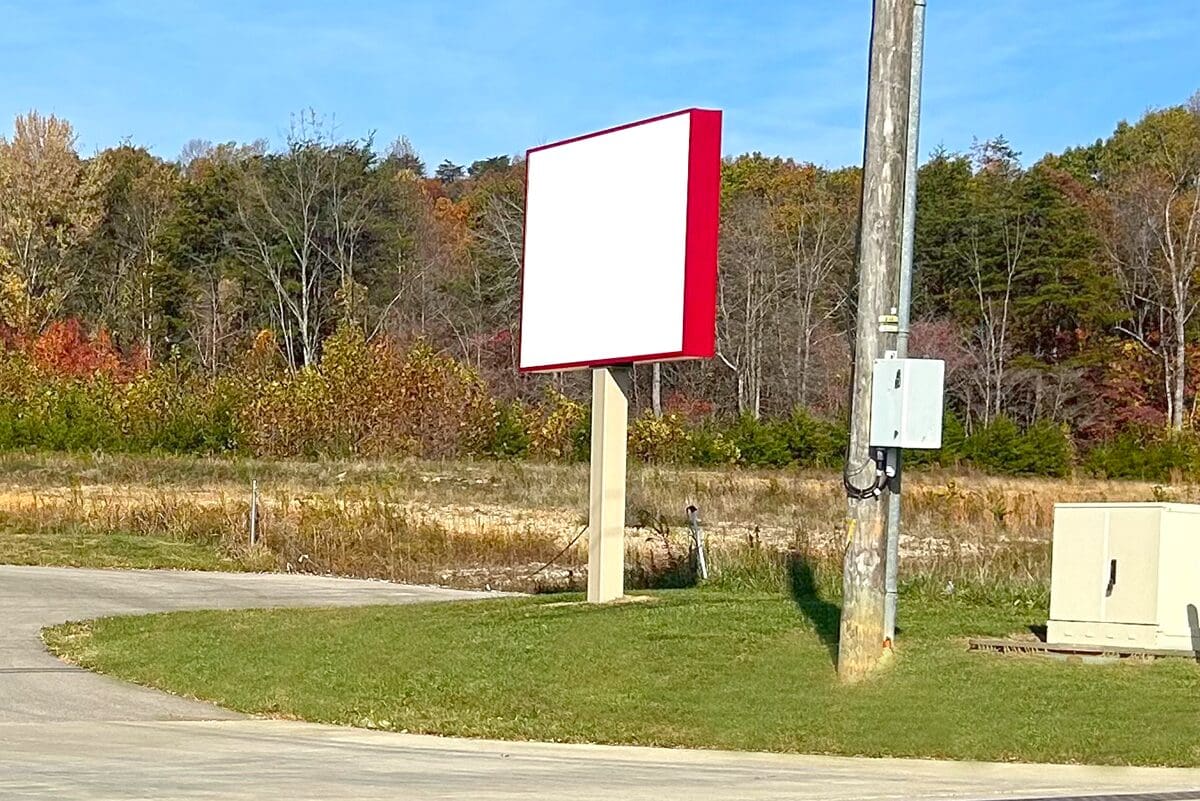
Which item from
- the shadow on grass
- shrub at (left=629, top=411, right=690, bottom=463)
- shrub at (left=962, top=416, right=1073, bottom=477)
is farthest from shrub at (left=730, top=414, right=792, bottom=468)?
the shadow on grass

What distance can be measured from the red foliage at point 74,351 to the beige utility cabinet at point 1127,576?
5989cm

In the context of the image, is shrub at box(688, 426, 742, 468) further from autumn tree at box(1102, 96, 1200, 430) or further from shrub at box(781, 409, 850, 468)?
autumn tree at box(1102, 96, 1200, 430)

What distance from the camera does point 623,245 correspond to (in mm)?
19016

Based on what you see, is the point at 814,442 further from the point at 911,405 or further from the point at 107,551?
the point at 911,405

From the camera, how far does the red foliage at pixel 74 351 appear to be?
237ft

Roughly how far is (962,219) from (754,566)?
54916 millimetres

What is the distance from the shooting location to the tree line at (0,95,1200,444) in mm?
69938

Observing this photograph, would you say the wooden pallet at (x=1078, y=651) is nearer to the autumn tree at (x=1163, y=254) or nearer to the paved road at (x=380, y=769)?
the paved road at (x=380, y=769)

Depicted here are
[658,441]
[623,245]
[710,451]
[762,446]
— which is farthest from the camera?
[762,446]

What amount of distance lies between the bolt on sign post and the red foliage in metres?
52.9

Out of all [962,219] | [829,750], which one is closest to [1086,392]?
[962,219]

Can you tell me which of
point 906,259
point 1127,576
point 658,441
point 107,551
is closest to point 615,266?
point 906,259

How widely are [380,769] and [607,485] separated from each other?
8.02 meters

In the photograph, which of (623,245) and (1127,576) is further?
(623,245)
